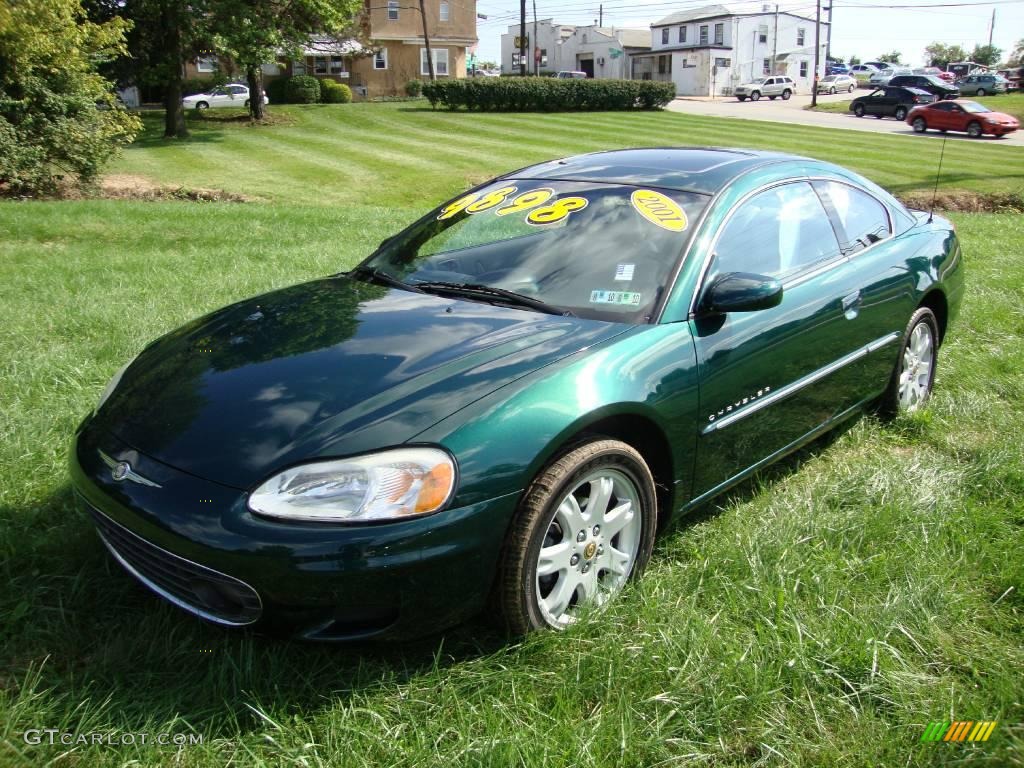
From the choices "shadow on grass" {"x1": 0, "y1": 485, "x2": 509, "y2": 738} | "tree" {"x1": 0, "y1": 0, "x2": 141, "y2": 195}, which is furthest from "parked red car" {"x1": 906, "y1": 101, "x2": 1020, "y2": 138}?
"shadow on grass" {"x1": 0, "y1": 485, "x2": 509, "y2": 738}

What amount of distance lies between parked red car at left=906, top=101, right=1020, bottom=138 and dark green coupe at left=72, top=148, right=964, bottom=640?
107 feet

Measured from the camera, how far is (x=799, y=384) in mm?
3496

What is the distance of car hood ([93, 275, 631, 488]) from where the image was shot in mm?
2393

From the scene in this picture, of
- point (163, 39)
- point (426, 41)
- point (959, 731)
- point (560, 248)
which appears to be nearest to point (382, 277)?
point (560, 248)

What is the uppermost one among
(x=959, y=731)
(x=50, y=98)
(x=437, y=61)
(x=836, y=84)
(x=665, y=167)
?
(x=437, y=61)

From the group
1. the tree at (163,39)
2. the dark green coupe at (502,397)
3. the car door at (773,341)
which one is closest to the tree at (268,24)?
the tree at (163,39)

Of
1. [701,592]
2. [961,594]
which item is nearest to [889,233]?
[961,594]

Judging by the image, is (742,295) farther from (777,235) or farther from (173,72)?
(173,72)

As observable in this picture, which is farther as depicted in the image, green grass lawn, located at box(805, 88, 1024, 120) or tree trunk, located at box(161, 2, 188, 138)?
green grass lawn, located at box(805, 88, 1024, 120)

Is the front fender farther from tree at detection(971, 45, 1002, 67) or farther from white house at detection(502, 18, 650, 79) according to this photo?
tree at detection(971, 45, 1002, 67)

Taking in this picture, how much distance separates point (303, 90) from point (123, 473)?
40841 mm

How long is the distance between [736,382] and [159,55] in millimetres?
25897

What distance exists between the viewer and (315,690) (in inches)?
92.9

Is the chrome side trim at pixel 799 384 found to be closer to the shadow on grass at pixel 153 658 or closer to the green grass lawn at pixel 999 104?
the shadow on grass at pixel 153 658
